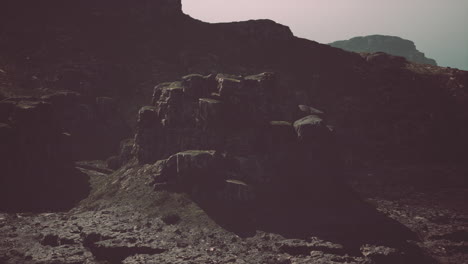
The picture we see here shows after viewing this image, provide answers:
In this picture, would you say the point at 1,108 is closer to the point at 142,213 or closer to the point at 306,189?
the point at 142,213

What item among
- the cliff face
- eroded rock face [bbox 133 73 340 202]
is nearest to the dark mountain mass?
eroded rock face [bbox 133 73 340 202]

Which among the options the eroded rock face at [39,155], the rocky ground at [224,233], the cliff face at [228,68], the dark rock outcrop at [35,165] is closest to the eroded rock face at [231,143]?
the rocky ground at [224,233]

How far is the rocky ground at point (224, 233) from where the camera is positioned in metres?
60.8

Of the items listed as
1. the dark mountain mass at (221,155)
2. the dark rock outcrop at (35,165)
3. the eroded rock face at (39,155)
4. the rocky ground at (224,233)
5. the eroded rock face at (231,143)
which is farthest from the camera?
the eroded rock face at (39,155)

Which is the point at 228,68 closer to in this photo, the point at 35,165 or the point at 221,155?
the point at 221,155

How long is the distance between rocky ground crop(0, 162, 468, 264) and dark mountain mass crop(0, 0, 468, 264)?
0.34m

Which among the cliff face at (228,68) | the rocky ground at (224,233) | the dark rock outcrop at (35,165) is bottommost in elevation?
the rocky ground at (224,233)

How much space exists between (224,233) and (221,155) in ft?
60.6

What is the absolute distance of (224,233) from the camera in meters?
68.4

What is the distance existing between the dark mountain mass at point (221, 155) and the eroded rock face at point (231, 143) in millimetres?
313

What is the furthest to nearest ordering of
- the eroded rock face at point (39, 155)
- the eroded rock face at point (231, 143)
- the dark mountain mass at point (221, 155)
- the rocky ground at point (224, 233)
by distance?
1. the eroded rock face at point (39, 155)
2. the eroded rock face at point (231, 143)
3. the dark mountain mass at point (221, 155)
4. the rocky ground at point (224, 233)

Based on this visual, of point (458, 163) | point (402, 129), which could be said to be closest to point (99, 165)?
point (402, 129)

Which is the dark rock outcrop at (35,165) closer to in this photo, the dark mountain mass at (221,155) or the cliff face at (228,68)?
the dark mountain mass at (221,155)

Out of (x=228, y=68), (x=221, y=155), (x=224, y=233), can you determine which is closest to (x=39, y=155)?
(x=221, y=155)
